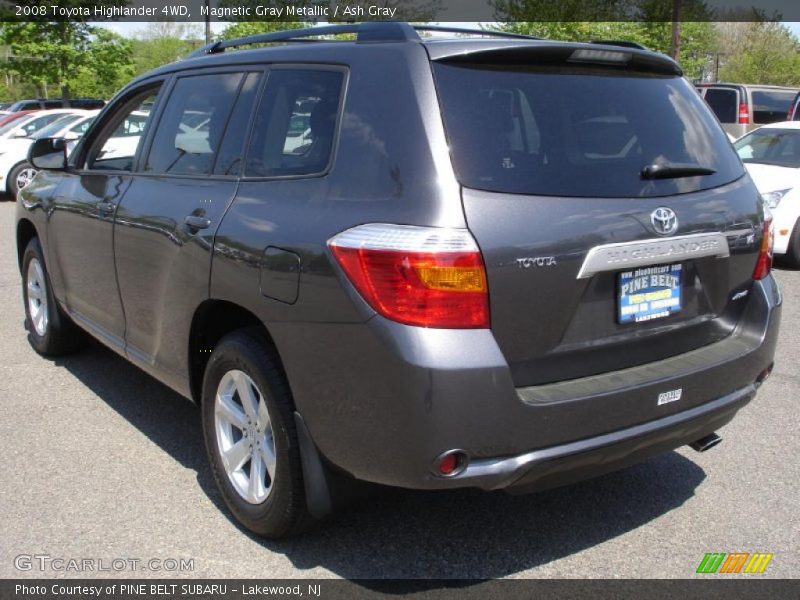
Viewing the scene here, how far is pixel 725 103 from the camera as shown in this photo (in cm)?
1786

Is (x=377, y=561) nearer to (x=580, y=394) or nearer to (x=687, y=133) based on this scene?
(x=580, y=394)

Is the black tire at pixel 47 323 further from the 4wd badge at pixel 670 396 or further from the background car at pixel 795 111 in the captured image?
the background car at pixel 795 111

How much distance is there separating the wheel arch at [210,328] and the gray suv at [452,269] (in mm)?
12

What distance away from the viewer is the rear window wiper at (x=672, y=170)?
303 cm

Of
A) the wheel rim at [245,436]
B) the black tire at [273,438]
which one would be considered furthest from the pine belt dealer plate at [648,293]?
the wheel rim at [245,436]

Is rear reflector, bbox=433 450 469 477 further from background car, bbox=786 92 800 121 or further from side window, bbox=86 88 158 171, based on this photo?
background car, bbox=786 92 800 121

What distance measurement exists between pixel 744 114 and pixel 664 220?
1610 cm

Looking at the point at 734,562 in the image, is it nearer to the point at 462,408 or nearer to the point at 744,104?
the point at 462,408

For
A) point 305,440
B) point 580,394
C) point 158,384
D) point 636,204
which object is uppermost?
point 636,204

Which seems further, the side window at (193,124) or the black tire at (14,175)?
the black tire at (14,175)

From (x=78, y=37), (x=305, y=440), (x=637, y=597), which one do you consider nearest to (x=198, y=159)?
(x=305, y=440)

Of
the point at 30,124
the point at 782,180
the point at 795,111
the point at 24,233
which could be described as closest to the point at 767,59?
the point at 795,111

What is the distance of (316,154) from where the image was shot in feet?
10.1

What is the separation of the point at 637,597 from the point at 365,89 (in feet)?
6.57
